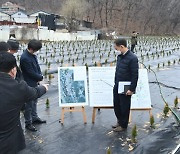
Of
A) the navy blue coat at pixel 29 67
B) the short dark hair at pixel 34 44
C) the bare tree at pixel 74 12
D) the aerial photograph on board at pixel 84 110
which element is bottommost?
the aerial photograph on board at pixel 84 110

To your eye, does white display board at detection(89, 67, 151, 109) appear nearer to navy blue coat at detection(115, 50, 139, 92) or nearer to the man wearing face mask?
navy blue coat at detection(115, 50, 139, 92)

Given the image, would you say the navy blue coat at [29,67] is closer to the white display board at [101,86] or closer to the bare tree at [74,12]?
the white display board at [101,86]

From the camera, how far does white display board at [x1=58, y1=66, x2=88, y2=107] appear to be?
5.46 meters

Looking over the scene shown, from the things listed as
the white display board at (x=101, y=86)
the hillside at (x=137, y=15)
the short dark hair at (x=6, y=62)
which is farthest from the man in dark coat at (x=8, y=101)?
the hillside at (x=137, y=15)

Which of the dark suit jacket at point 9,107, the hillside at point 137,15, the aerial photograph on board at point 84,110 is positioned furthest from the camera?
the hillside at point 137,15

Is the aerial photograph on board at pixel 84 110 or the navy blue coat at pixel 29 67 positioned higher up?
the navy blue coat at pixel 29 67

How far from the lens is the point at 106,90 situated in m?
5.54

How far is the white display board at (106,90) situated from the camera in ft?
17.9

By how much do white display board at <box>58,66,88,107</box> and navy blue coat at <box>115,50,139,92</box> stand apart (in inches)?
33.3

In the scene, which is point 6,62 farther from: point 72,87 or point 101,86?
point 101,86

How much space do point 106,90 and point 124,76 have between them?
77 centimetres

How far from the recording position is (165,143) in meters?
4.28

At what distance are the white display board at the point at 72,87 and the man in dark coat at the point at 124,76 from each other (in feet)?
2.33

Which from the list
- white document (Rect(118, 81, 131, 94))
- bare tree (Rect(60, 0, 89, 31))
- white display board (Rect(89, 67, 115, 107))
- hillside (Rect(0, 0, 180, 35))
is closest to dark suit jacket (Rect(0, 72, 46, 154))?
white document (Rect(118, 81, 131, 94))
